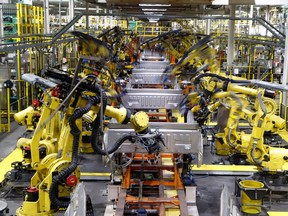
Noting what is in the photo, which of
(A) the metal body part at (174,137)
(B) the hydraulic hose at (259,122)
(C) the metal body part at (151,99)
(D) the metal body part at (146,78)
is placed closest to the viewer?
(A) the metal body part at (174,137)

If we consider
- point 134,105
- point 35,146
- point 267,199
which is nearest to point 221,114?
point 267,199

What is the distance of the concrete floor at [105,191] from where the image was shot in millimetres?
6918

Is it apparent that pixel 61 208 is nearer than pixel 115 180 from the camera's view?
Yes

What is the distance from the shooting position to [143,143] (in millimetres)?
5164

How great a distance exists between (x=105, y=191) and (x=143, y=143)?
2.72 metres

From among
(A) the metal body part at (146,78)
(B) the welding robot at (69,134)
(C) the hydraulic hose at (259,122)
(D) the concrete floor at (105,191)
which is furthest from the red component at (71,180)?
(A) the metal body part at (146,78)

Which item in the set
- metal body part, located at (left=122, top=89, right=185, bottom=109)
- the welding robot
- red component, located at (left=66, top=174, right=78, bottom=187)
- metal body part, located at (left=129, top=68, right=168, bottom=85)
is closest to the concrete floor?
the welding robot

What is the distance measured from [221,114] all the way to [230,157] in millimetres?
1473

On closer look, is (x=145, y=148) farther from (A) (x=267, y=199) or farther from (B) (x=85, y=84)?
(A) (x=267, y=199)

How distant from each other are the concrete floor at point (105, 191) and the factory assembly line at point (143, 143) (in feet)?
0.67

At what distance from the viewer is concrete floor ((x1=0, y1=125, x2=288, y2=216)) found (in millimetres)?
6918

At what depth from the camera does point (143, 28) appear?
25844 millimetres

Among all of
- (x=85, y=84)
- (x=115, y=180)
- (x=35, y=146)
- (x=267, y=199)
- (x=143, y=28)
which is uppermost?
(x=143, y=28)

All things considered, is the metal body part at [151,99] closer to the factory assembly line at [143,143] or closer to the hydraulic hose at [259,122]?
the factory assembly line at [143,143]
